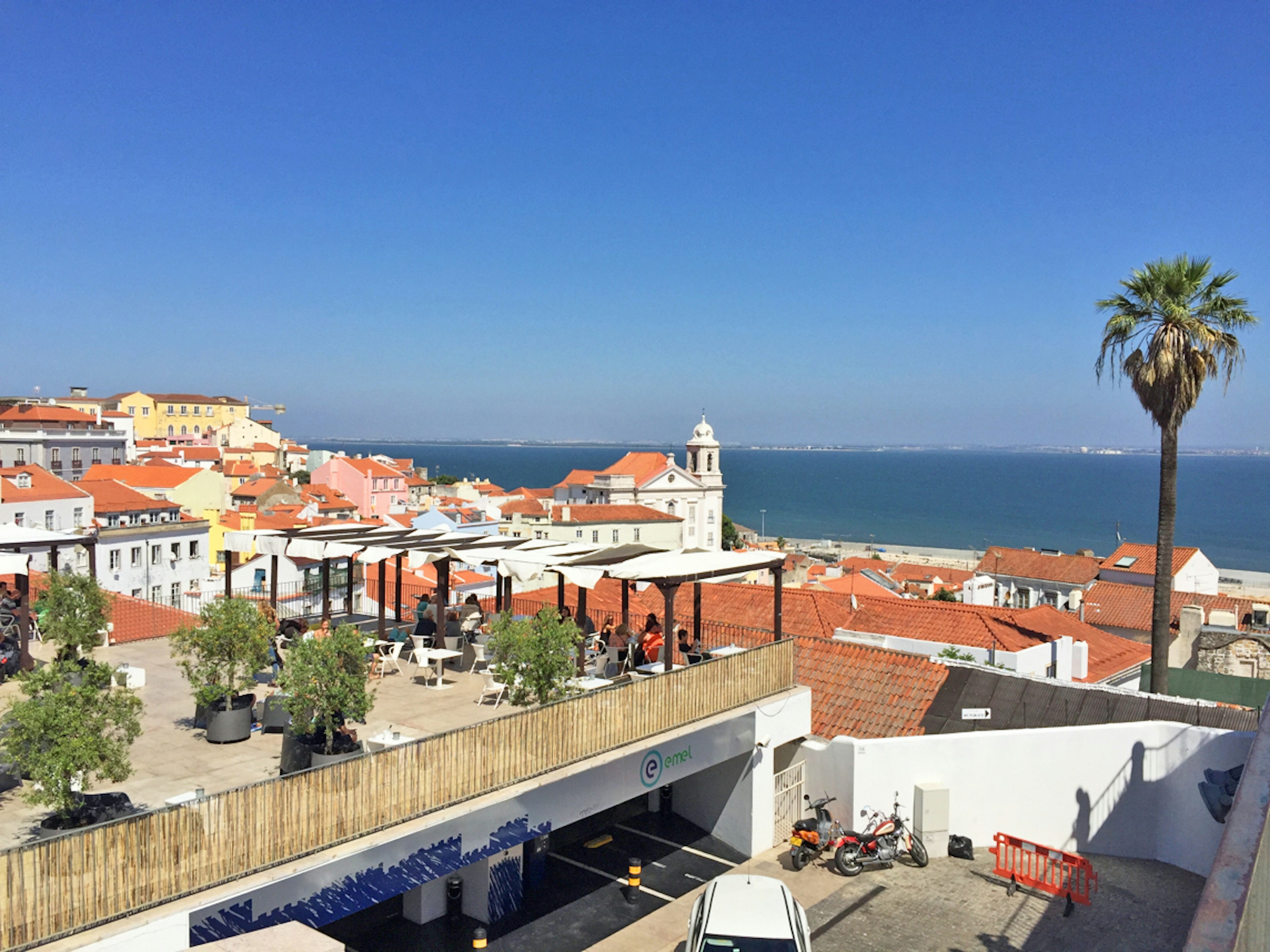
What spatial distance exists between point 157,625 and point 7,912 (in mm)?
12254

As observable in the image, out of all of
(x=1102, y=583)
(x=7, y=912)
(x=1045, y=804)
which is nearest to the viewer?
(x=7, y=912)

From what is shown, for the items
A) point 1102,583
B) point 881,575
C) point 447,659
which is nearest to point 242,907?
point 447,659

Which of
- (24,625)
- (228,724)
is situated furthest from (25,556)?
(228,724)

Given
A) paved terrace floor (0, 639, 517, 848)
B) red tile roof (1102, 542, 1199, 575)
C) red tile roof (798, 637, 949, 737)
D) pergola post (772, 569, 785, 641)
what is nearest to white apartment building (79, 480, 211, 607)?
paved terrace floor (0, 639, 517, 848)

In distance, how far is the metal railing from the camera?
414cm

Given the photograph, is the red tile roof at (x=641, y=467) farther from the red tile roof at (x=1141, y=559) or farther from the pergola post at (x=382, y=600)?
the pergola post at (x=382, y=600)

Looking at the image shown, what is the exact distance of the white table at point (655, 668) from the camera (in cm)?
1487

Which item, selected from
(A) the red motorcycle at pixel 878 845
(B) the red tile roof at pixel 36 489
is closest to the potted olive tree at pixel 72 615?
(A) the red motorcycle at pixel 878 845

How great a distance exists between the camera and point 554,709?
38.3ft

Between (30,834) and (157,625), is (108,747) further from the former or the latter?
(157,625)

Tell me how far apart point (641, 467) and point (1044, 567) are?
193 feet

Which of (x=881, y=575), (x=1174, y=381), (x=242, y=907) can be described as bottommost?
(x=881, y=575)

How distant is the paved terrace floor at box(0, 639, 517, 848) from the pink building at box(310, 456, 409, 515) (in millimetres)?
82482

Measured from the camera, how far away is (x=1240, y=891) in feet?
15.0
